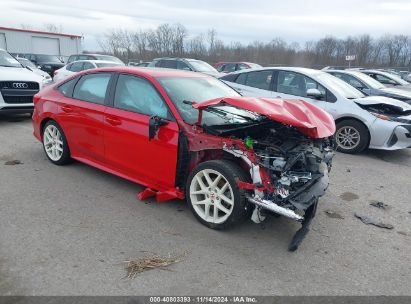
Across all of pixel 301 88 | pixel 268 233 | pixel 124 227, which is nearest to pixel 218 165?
pixel 268 233

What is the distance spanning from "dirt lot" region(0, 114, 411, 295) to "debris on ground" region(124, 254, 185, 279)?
6 cm

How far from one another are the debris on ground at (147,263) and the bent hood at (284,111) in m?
1.53

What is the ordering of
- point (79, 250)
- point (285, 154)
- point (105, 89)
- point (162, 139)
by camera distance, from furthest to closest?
point (105, 89), point (162, 139), point (285, 154), point (79, 250)

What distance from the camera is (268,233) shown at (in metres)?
3.75

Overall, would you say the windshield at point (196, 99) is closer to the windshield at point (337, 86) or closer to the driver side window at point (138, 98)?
the driver side window at point (138, 98)

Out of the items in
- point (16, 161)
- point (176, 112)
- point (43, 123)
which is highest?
point (176, 112)

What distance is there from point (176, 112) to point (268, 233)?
162 cm

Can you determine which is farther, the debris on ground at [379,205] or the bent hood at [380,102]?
the bent hood at [380,102]

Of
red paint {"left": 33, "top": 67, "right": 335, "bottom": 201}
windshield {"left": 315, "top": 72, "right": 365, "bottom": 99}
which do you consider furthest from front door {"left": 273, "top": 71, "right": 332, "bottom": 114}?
red paint {"left": 33, "top": 67, "right": 335, "bottom": 201}

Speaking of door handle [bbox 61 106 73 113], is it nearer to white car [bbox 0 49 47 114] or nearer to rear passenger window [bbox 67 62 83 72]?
white car [bbox 0 49 47 114]

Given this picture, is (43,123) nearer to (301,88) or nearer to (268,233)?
(268,233)

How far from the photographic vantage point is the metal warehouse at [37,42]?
36.6 m

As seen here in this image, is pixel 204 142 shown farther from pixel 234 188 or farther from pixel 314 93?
pixel 314 93

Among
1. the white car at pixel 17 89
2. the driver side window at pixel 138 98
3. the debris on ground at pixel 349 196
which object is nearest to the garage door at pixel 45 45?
the white car at pixel 17 89
